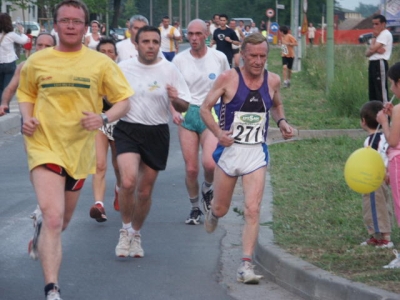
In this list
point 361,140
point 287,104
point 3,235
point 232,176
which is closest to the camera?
point 232,176

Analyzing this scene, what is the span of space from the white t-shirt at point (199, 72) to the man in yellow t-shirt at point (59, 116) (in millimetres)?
3444

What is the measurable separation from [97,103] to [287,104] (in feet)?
54.7

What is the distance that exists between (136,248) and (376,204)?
2.06 metres

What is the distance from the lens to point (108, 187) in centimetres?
1260

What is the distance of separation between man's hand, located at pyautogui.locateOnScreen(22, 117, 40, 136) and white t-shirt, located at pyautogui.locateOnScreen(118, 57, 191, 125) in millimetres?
2149

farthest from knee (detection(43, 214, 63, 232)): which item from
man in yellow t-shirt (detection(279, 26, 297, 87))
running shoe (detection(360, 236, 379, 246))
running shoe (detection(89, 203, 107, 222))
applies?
man in yellow t-shirt (detection(279, 26, 297, 87))

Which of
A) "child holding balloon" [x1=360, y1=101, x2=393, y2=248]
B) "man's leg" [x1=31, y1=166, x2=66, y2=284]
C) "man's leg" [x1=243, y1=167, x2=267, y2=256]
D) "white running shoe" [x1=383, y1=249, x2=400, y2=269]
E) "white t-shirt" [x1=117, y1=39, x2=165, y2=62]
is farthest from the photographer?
"white t-shirt" [x1=117, y1=39, x2=165, y2=62]

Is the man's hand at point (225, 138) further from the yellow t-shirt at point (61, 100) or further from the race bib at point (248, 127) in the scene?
the yellow t-shirt at point (61, 100)

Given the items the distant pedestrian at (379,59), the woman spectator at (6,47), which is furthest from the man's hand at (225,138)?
the woman spectator at (6,47)

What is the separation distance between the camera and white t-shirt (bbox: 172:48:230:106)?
10.3 meters

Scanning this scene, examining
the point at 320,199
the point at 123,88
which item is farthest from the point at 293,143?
the point at 123,88

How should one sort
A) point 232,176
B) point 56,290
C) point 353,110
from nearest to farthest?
point 56,290, point 232,176, point 353,110

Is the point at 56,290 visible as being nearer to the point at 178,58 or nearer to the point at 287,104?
the point at 178,58

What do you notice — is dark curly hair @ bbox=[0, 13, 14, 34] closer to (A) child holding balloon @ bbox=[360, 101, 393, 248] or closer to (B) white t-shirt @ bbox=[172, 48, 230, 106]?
(B) white t-shirt @ bbox=[172, 48, 230, 106]
